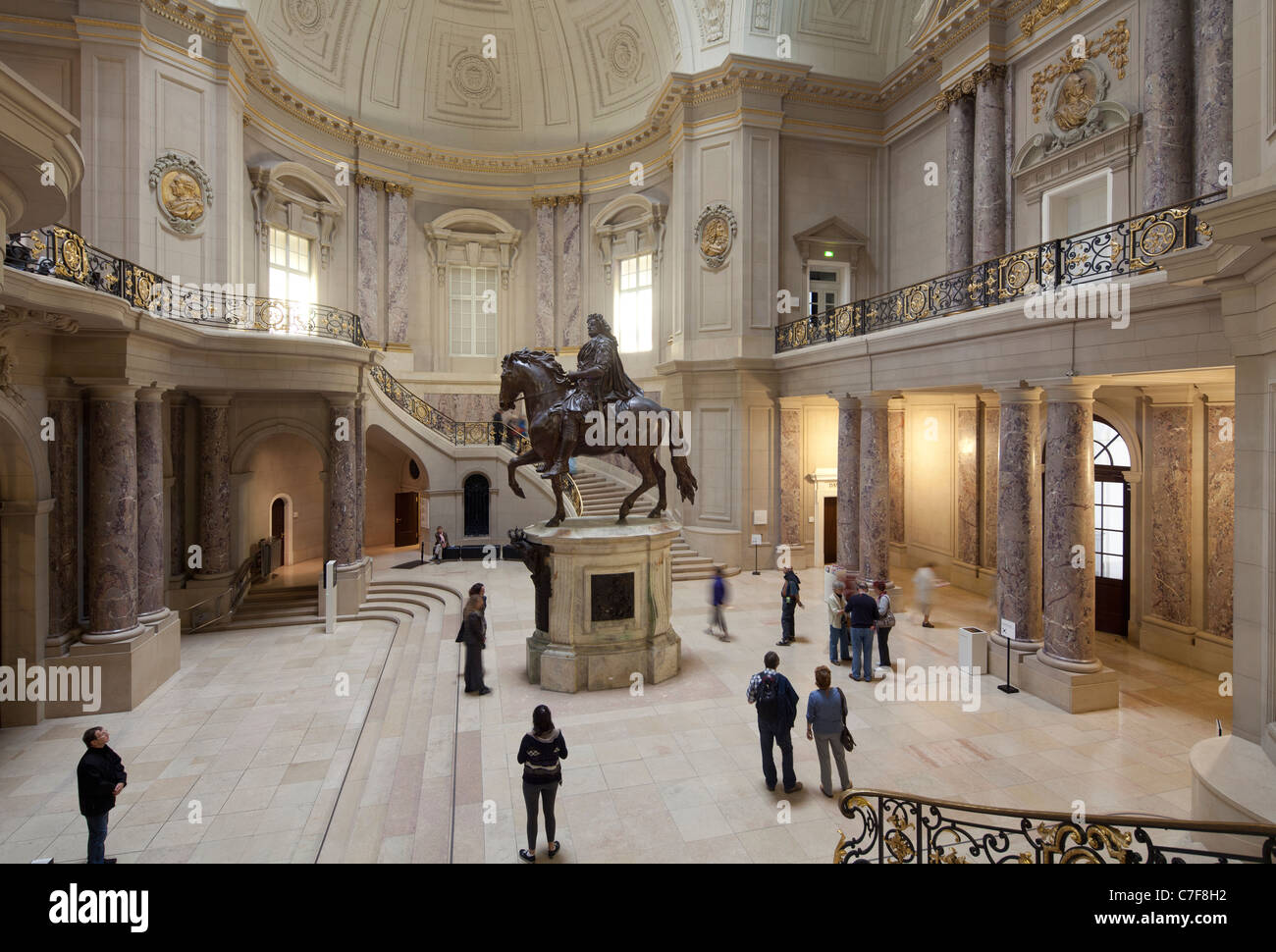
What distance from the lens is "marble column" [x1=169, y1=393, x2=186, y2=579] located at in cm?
1429

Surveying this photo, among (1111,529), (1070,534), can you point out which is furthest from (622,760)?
(1111,529)

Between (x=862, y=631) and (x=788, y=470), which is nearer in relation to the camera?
(x=862, y=631)

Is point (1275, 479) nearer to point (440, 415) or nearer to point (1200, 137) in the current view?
point (1200, 137)

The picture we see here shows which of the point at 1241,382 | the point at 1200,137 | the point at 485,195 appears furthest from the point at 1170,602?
the point at 485,195

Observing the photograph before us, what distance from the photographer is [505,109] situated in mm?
22219

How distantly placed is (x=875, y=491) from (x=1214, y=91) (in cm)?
791

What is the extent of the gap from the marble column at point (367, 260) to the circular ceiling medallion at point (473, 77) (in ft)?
16.0

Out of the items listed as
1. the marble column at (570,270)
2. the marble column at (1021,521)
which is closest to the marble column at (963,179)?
the marble column at (1021,521)

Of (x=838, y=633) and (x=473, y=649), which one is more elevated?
(x=473, y=649)

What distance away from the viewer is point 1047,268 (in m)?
9.02

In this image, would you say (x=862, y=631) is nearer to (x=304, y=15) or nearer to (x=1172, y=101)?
(x=1172, y=101)

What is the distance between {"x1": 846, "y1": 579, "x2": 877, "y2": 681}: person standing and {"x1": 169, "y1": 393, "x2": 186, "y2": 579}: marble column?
13920mm

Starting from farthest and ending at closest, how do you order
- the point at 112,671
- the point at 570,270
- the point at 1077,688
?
the point at 570,270, the point at 112,671, the point at 1077,688

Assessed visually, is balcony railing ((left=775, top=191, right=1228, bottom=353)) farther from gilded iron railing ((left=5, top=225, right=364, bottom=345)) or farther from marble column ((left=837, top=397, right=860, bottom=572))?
gilded iron railing ((left=5, top=225, right=364, bottom=345))
